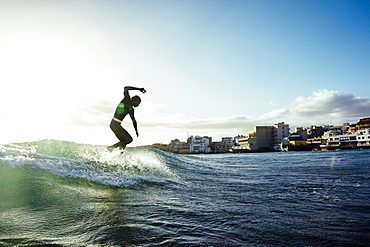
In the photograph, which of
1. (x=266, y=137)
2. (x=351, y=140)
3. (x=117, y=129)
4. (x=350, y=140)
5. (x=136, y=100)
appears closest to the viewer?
(x=117, y=129)

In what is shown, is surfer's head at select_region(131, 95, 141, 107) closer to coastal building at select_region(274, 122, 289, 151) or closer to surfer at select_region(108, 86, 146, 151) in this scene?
surfer at select_region(108, 86, 146, 151)

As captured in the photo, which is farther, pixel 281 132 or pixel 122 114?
pixel 281 132

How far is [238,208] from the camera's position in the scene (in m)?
3.33

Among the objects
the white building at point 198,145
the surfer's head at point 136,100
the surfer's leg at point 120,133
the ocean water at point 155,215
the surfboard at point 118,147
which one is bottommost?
the white building at point 198,145

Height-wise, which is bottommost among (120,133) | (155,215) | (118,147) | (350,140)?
(350,140)

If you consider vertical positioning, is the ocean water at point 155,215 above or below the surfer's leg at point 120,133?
below

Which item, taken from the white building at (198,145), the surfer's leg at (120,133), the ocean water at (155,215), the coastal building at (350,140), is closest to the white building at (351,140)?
the coastal building at (350,140)

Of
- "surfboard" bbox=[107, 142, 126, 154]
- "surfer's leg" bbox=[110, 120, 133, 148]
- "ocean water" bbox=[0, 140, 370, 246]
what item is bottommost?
"ocean water" bbox=[0, 140, 370, 246]

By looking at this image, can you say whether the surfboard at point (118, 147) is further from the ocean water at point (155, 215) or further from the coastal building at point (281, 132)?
the coastal building at point (281, 132)

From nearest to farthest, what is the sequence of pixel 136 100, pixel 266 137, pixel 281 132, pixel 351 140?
1. pixel 136 100
2. pixel 351 140
3. pixel 281 132
4. pixel 266 137

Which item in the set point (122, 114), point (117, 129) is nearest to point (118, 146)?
point (117, 129)

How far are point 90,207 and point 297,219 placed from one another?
113 inches

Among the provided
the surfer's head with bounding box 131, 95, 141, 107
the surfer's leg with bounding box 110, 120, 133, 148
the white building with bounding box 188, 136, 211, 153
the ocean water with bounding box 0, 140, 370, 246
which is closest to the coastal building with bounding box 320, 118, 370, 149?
the white building with bounding box 188, 136, 211, 153

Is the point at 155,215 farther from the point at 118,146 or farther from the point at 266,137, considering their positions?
the point at 266,137
